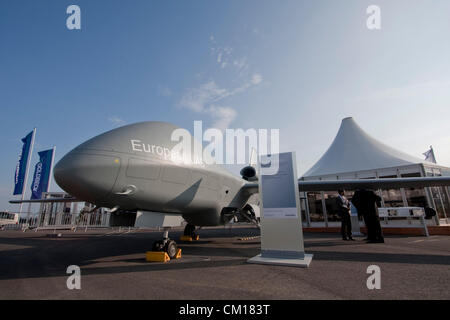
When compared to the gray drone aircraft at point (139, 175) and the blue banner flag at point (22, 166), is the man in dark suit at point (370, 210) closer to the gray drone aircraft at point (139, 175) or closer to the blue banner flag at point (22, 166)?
the gray drone aircraft at point (139, 175)

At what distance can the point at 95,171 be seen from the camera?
3.81 meters

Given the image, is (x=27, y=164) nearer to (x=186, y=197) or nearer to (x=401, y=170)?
(x=186, y=197)

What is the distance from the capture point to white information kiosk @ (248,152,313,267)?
4836 millimetres

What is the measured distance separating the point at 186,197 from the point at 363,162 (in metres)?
14.0

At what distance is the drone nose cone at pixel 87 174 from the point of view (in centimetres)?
375

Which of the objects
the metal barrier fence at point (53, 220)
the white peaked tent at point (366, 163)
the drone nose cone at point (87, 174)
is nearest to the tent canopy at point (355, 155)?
the white peaked tent at point (366, 163)

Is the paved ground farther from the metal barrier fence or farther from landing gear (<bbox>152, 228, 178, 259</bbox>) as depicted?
the metal barrier fence

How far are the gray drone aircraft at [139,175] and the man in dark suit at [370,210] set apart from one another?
18.5ft

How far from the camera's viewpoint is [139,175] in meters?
4.32

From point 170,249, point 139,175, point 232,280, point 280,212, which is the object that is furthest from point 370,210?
point 139,175

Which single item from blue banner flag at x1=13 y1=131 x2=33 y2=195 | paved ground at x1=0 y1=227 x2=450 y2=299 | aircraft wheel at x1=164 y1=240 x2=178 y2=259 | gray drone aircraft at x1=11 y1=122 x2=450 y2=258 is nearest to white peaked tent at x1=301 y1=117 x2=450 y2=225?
paved ground at x1=0 y1=227 x2=450 y2=299

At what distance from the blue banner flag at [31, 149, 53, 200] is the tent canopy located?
2714 cm
